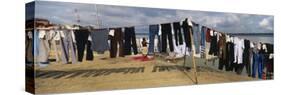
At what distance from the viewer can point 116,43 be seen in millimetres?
4309

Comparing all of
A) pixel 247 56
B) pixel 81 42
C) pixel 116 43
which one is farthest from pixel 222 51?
pixel 81 42

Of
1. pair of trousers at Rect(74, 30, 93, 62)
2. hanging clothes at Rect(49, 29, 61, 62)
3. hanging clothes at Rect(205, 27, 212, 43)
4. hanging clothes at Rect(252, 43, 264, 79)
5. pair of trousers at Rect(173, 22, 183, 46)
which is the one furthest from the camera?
hanging clothes at Rect(252, 43, 264, 79)

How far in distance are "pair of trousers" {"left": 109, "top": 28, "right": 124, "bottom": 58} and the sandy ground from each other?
67 millimetres

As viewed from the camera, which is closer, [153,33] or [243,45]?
[153,33]

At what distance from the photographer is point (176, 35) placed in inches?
185

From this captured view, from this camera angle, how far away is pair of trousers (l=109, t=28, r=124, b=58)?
428 centimetres

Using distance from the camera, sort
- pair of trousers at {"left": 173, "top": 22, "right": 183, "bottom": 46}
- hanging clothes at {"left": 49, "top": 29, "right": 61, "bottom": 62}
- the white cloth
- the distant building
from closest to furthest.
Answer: the distant building, hanging clothes at {"left": 49, "top": 29, "right": 61, "bottom": 62}, pair of trousers at {"left": 173, "top": 22, "right": 183, "bottom": 46}, the white cloth

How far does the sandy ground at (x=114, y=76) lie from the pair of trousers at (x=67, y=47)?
68mm

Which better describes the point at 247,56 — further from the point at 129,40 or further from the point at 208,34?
the point at 129,40

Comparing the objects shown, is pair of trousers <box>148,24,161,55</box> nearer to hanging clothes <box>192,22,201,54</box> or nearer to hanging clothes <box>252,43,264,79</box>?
hanging clothes <box>192,22,201,54</box>

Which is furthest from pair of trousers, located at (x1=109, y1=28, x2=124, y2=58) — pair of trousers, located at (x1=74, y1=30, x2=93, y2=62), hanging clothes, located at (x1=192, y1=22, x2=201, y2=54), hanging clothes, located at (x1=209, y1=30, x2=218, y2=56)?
hanging clothes, located at (x1=209, y1=30, x2=218, y2=56)
